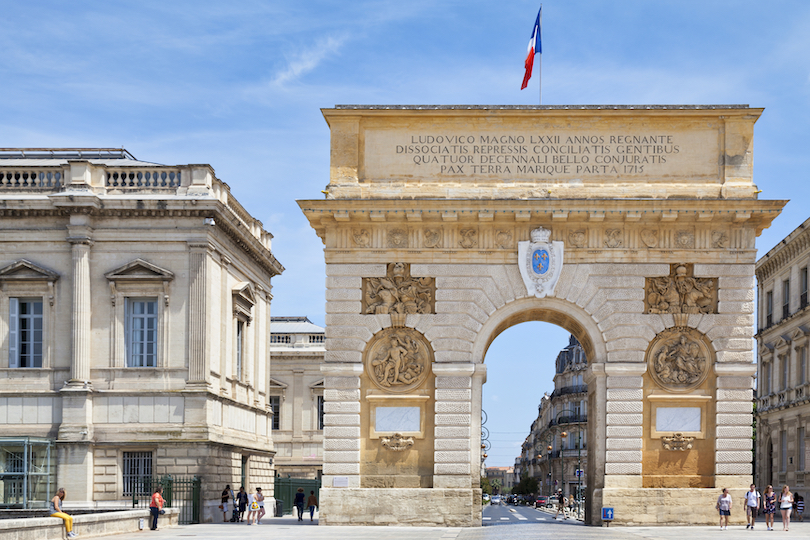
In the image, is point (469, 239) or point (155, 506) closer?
point (155, 506)

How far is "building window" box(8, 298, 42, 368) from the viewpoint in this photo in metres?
36.8

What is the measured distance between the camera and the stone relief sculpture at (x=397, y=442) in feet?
102

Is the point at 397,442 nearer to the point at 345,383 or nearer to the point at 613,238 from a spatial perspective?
the point at 345,383

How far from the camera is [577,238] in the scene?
1236 inches

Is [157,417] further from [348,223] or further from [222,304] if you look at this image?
[348,223]

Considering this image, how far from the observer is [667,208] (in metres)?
30.7

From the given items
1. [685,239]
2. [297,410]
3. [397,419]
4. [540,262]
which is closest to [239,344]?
[397,419]

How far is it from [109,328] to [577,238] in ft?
53.7

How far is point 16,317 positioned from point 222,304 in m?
7.21

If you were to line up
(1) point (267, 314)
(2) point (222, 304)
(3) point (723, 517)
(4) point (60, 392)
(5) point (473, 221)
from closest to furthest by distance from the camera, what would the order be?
(3) point (723, 517) → (5) point (473, 221) → (4) point (60, 392) → (2) point (222, 304) → (1) point (267, 314)

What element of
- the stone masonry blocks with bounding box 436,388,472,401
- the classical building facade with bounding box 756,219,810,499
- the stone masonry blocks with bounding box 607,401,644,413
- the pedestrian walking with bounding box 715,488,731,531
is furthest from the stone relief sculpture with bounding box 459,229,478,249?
the classical building facade with bounding box 756,219,810,499

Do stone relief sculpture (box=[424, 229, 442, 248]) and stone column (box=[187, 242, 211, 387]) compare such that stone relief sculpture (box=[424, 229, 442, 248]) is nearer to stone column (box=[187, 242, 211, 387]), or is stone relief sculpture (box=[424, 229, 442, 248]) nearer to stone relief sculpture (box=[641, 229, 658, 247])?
stone relief sculpture (box=[641, 229, 658, 247])

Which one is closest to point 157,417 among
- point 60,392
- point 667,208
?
point 60,392

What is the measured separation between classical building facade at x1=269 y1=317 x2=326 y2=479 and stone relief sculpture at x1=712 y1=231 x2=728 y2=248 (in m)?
35.8
